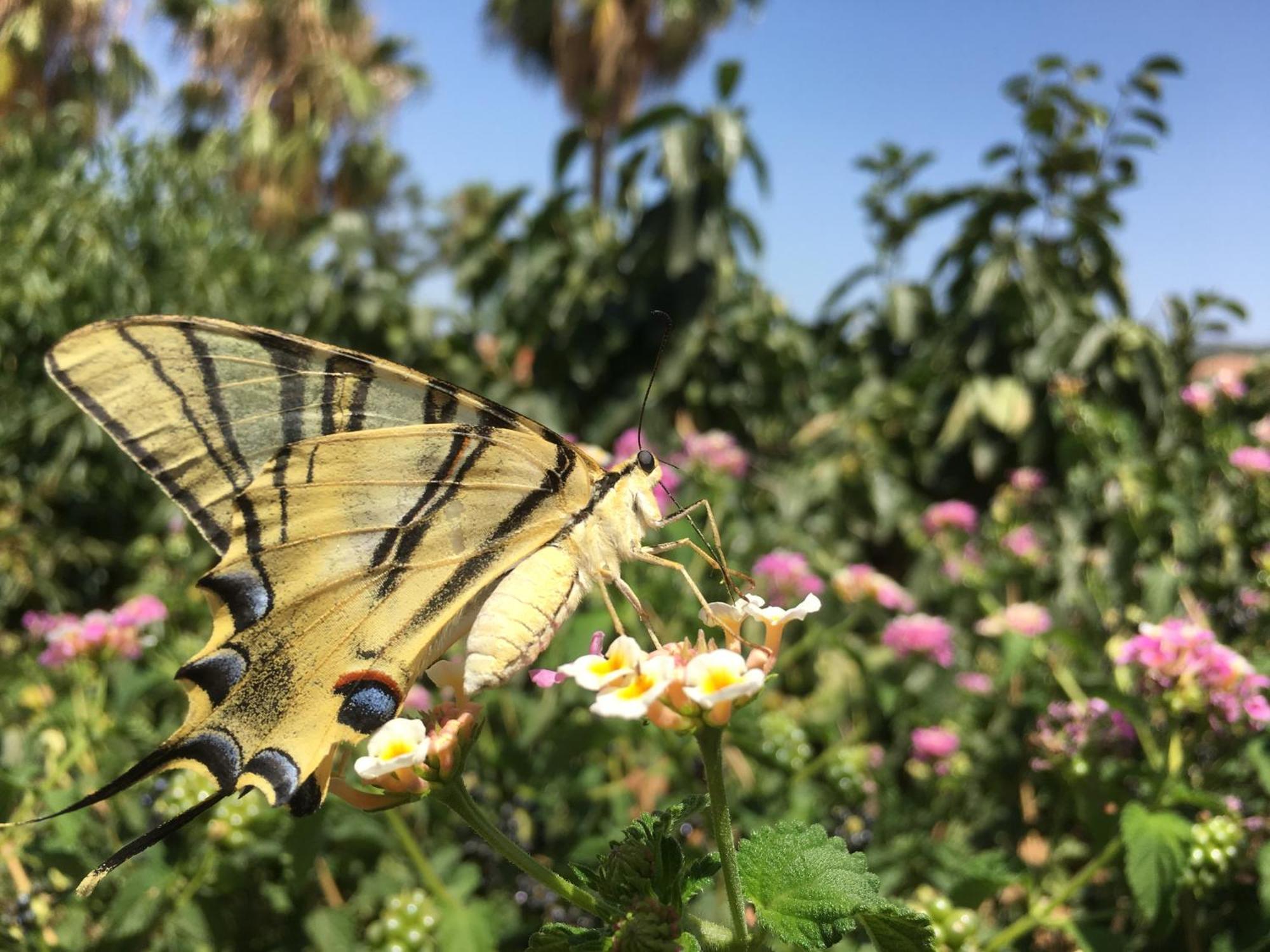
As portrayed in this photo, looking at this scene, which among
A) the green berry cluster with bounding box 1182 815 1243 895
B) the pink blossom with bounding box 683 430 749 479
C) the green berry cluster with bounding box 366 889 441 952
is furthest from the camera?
the pink blossom with bounding box 683 430 749 479

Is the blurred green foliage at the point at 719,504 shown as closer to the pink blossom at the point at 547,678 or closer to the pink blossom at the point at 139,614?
the pink blossom at the point at 139,614

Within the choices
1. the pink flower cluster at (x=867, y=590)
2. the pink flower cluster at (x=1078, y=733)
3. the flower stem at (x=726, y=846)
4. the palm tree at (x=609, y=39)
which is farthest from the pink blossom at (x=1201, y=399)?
the palm tree at (x=609, y=39)

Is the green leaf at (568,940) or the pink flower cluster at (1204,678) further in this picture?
the pink flower cluster at (1204,678)

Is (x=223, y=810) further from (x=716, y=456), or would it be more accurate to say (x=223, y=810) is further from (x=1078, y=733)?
(x=716, y=456)

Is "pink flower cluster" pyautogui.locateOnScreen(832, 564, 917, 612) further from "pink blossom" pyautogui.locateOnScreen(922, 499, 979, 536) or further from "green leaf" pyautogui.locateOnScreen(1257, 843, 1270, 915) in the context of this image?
"green leaf" pyautogui.locateOnScreen(1257, 843, 1270, 915)

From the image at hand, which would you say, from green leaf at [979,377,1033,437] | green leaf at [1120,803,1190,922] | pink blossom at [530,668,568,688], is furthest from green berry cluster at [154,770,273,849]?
green leaf at [979,377,1033,437]

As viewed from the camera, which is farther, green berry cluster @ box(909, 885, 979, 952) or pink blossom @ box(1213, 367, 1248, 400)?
pink blossom @ box(1213, 367, 1248, 400)

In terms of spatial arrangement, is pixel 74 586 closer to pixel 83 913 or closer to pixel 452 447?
pixel 83 913
